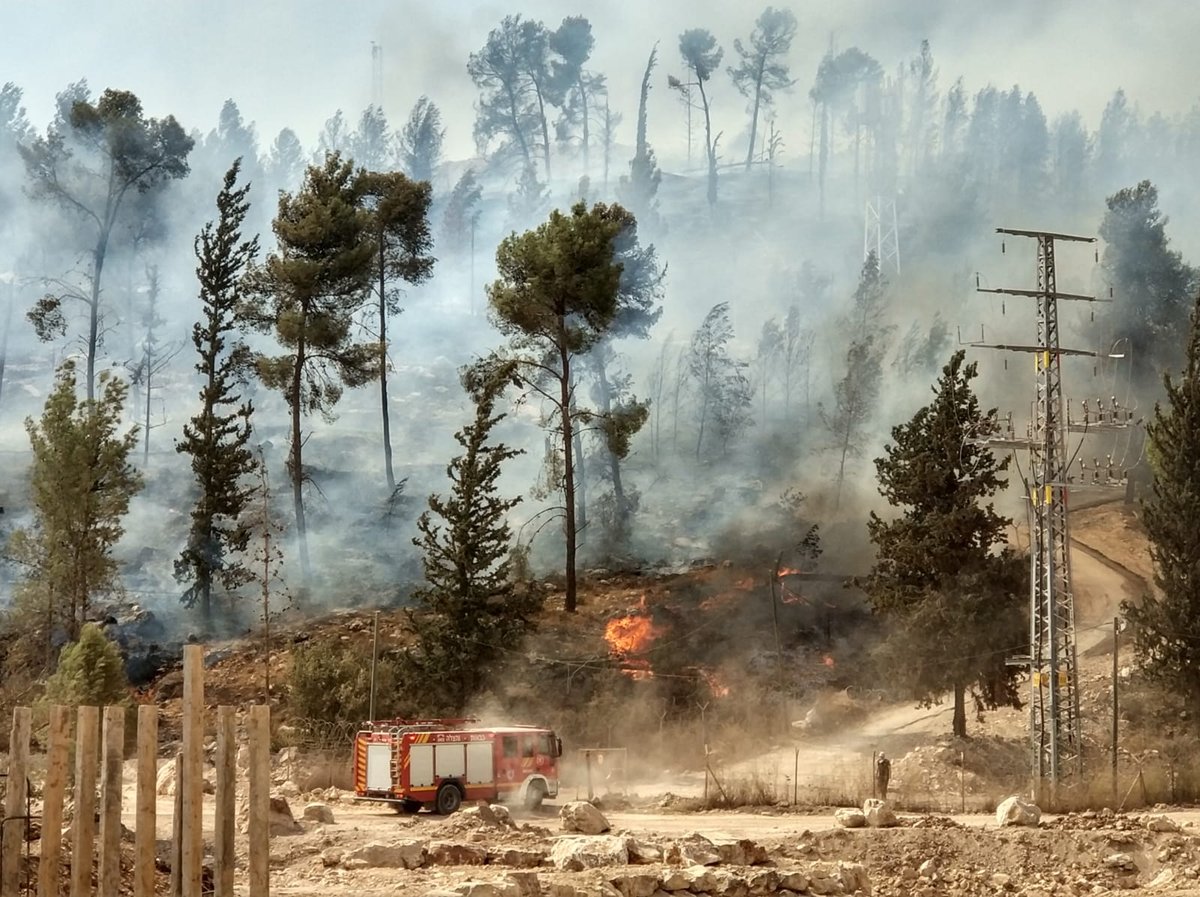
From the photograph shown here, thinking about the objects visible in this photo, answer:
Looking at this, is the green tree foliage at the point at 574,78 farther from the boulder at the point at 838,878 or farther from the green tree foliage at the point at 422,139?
the boulder at the point at 838,878

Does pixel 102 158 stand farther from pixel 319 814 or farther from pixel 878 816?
pixel 878 816

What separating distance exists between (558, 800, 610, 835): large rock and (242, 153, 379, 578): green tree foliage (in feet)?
106

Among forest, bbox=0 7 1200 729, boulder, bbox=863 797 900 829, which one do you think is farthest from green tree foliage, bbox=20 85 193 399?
boulder, bbox=863 797 900 829

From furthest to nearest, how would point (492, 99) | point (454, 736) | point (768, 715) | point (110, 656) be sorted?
1. point (492, 99)
2. point (768, 715)
3. point (110, 656)
4. point (454, 736)

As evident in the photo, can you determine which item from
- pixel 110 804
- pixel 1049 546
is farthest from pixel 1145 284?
pixel 110 804

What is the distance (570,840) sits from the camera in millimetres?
25766

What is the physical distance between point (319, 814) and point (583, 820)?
6104 mm

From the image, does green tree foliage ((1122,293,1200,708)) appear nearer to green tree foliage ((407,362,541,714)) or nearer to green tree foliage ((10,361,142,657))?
green tree foliage ((407,362,541,714))

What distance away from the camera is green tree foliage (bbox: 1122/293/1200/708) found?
47.4 metres

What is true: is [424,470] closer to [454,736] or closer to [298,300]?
[298,300]

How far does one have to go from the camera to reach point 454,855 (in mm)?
25562

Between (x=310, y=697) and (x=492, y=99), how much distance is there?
85.7 m

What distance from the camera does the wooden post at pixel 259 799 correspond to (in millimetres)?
16484

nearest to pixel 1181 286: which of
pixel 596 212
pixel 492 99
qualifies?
pixel 596 212
